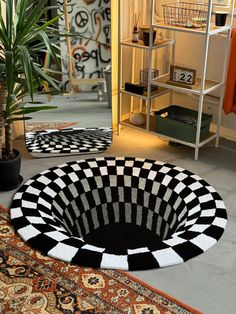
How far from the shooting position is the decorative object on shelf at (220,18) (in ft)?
9.33

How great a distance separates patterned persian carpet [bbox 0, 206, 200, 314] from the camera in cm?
176

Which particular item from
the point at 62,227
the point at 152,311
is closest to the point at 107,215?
the point at 62,227

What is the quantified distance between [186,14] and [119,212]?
1.48 metres

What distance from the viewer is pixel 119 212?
288 centimetres

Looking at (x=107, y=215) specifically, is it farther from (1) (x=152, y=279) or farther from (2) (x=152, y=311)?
(2) (x=152, y=311)

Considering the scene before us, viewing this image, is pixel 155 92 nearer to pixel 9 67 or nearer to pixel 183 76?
pixel 183 76

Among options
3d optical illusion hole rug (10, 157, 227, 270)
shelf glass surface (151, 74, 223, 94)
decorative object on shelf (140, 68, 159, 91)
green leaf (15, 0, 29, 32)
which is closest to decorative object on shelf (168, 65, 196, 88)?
shelf glass surface (151, 74, 223, 94)

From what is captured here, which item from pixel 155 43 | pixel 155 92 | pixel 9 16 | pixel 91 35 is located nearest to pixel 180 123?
pixel 155 92

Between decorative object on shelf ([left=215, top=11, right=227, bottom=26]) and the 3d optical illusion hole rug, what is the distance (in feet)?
3.31

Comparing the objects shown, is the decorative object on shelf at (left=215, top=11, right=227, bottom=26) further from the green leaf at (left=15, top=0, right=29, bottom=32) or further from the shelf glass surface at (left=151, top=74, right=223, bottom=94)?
the green leaf at (left=15, top=0, right=29, bottom=32)

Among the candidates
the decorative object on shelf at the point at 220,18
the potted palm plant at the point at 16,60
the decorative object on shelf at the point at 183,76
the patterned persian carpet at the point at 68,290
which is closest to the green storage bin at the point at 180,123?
the decorative object on shelf at the point at 183,76

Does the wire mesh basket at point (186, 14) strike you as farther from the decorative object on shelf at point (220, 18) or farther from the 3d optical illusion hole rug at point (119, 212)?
the 3d optical illusion hole rug at point (119, 212)

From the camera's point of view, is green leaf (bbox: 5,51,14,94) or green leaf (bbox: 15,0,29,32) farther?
green leaf (bbox: 15,0,29,32)

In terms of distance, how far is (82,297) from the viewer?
5.96ft
